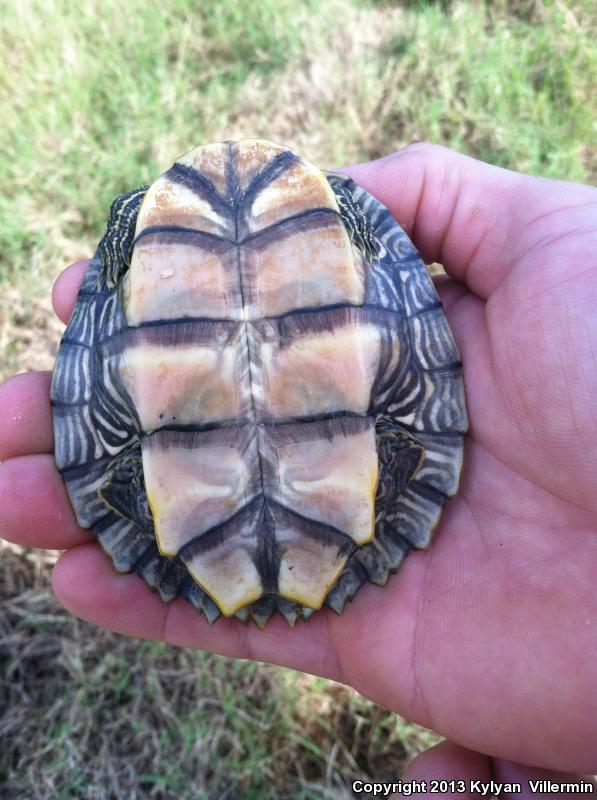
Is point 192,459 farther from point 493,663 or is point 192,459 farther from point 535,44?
point 535,44

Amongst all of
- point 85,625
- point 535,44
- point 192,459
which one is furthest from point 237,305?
point 535,44

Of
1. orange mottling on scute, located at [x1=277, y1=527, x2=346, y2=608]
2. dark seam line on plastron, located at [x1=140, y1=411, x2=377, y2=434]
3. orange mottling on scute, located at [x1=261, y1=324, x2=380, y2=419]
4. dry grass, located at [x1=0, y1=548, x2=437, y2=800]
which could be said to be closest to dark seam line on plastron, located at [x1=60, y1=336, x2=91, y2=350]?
dark seam line on plastron, located at [x1=140, y1=411, x2=377, y2=434]

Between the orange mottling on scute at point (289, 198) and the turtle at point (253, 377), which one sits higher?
the orange mottling on scute at point (289, 198)

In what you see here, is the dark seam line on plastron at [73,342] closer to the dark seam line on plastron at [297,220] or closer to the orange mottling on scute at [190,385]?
the orange mottling on scute at [190,385]

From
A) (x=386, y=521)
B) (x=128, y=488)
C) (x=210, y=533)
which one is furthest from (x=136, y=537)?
(x=386, y=521)

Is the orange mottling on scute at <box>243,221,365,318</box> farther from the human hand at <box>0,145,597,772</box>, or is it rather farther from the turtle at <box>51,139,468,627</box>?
the human hand at <box>0,145,597,772</box>

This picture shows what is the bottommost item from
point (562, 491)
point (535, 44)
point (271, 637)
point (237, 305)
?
point (271, 637)

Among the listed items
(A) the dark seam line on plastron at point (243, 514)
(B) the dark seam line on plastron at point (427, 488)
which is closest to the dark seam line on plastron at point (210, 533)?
(A) the dark seam line on plastron at point (243, 514)
